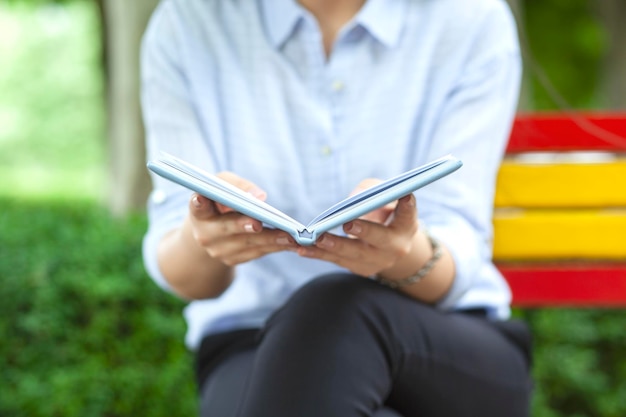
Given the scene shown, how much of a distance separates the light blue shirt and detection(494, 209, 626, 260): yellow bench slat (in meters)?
0.36

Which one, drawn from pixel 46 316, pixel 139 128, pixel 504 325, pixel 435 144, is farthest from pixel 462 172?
pixel 139 128

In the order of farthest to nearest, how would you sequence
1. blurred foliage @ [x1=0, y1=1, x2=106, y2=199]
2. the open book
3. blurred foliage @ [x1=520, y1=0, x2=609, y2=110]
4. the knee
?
blurred foliage @ [x1=0, y1=1, x2=106, y2=199]
blurred foliage @ [x1=520, y1=0, x2=609, y2=110]
the knee
the open book

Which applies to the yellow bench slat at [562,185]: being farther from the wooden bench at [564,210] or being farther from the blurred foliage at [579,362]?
the blurred foliage at [579,362]

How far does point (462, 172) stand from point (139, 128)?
2269 mm

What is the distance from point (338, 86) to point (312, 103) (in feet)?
0.21

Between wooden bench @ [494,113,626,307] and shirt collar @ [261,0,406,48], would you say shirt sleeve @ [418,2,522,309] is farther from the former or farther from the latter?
wooden bench @ [494,113,626,307]

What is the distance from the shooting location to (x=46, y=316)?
268 cm

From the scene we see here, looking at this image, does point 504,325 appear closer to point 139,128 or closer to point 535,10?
point 139,128

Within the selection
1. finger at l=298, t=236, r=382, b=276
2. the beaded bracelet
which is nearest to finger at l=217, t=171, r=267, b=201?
finger at l=298, t=236, r=382, b=276

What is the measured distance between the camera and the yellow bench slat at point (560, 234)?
7.86ft

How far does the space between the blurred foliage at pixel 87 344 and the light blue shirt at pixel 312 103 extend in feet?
2.32

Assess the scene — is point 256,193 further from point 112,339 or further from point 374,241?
point 112,339

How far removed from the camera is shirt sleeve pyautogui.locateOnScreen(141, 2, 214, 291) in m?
2.01

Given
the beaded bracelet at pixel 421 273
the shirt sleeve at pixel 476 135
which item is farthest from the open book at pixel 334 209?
the shirt sleeve at pixel 476 135
